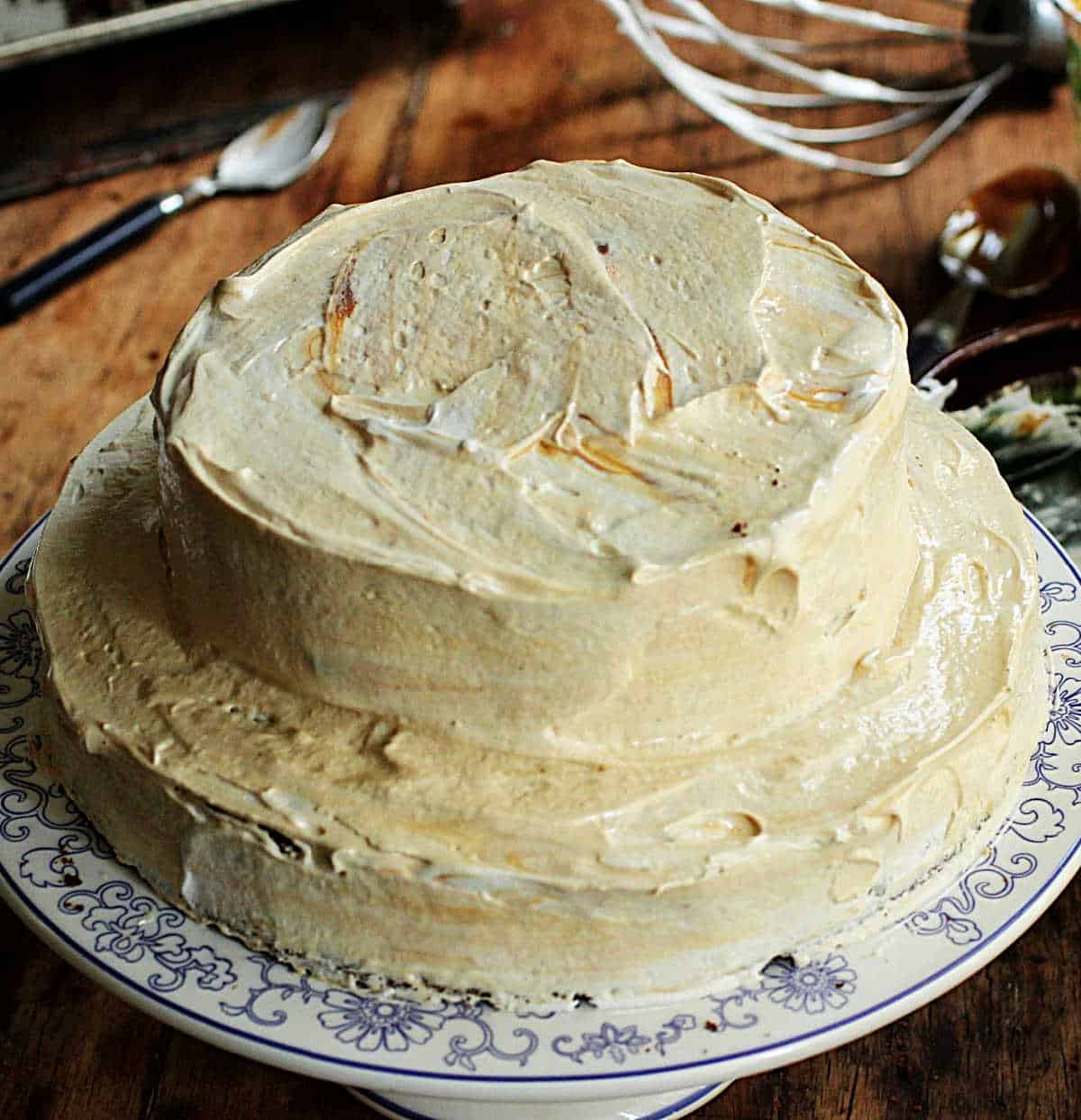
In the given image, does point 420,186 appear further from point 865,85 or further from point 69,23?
point 865,85

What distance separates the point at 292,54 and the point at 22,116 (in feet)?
1.58

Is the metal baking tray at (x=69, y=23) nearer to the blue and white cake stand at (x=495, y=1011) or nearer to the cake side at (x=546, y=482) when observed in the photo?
the cake side at (x=546, y=482)

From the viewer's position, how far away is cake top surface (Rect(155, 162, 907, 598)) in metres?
0.87

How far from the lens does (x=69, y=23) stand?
2227mm

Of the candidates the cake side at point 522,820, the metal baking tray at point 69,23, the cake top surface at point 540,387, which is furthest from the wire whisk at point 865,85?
the cake side at point 522,820

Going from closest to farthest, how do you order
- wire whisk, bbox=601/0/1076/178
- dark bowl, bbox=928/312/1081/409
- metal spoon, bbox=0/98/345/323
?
dark bowl, bbox=928/312/1081/409
metal spoon, bbox=0/98/345/323
wire whisk, bbox=601/0/1076/178

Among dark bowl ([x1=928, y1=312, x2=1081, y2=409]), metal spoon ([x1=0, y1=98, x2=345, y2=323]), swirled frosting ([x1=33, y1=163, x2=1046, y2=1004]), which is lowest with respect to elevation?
dark bowl ([x1=928, y1=312, x2=1081, y2=409])

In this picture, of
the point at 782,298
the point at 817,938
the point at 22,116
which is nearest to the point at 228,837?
the point at 817,938

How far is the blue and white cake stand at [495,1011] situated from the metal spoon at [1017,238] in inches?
44.9

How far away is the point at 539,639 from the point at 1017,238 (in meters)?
1.45

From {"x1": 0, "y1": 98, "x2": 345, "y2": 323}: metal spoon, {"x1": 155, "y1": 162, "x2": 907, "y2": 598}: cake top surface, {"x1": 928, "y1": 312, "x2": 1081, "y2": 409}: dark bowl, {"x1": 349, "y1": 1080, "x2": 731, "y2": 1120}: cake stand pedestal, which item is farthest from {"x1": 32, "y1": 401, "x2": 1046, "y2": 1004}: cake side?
{"x1": 0, "y1": 98, "x2": 345, "y2": 323}: metal spoon

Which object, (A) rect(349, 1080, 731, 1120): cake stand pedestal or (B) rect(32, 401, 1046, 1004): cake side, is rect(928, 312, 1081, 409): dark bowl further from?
(A) rect(349, 1080, 731, 1120): cake stand pedestal

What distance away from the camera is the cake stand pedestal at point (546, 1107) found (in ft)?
3.62

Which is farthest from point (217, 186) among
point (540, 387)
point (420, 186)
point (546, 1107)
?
point (546, 1107)
